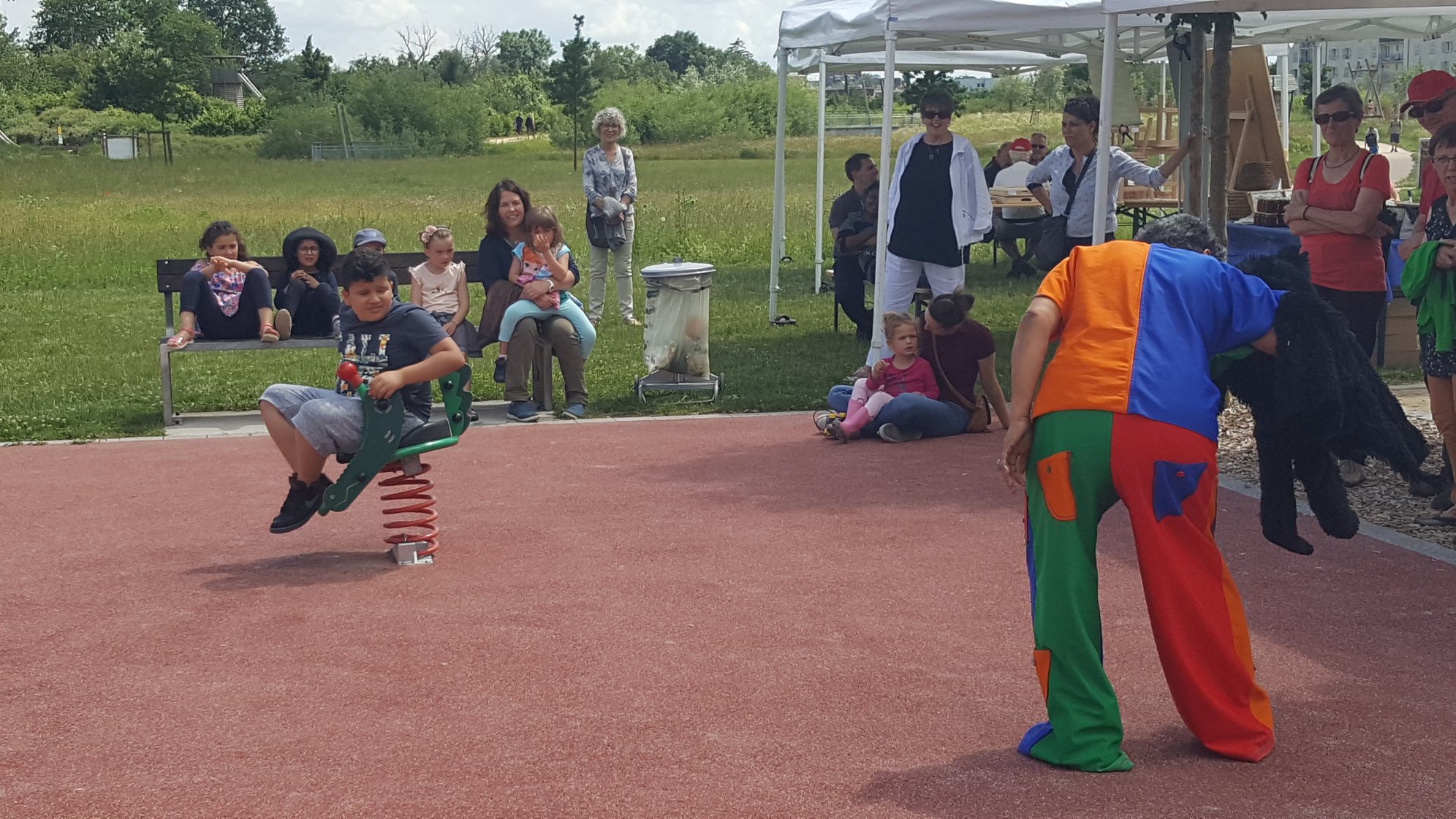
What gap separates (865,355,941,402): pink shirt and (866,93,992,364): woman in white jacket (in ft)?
4.36

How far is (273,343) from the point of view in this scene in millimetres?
10641

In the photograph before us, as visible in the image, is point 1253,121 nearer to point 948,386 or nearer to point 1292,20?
point 1292,20

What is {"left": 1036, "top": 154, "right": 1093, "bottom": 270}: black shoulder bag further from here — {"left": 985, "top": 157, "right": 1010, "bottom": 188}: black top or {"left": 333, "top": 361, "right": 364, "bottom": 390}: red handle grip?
{"left": 985, "top": 157, "right": 1010, "bottom": 188}: black top

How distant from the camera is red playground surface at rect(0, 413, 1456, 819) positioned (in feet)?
14.3

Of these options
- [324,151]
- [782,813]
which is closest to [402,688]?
[782,813]

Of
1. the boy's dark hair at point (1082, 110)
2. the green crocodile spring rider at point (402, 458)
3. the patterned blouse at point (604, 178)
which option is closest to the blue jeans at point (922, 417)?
the boy's dark hair at point (1082, 110)

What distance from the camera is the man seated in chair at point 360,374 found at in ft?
Result: 22.2

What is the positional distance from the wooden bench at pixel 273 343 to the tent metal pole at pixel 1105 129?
378 cm

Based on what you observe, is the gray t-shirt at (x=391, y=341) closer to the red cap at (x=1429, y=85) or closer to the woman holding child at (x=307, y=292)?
the woman holding child at (x=307, y=292)

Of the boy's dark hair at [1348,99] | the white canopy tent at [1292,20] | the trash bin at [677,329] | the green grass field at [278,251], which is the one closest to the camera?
the boy's dark hair at [1348,99]

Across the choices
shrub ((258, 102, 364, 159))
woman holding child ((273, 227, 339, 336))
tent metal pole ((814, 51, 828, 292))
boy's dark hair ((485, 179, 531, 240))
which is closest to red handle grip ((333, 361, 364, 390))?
woman holding child ((273, 227, 339, 336))

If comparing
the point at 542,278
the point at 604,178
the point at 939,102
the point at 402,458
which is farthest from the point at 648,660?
the point at 604,178

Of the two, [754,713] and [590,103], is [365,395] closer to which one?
[754,713]

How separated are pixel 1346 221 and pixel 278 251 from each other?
1992 centimetres
